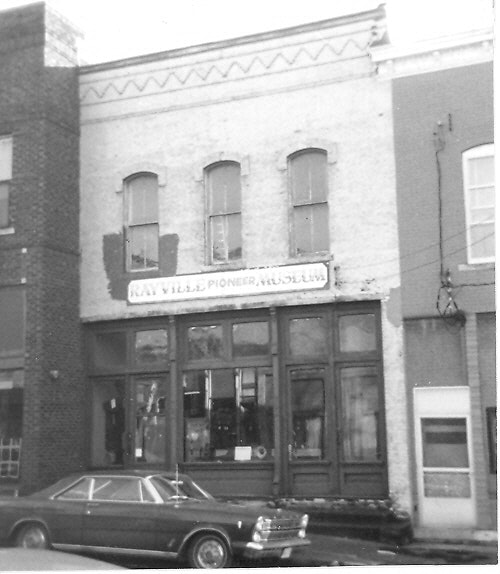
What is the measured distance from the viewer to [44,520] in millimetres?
11977

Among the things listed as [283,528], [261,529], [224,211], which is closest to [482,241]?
[224,211]

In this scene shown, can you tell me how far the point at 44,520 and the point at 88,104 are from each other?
31.2 feet

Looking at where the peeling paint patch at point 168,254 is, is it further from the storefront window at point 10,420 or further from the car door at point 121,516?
the car door at point 121,516

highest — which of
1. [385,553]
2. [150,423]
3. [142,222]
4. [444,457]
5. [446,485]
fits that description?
[142,222]

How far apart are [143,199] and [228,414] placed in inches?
192

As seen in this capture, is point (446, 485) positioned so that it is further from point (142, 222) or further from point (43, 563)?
point (43, 563)

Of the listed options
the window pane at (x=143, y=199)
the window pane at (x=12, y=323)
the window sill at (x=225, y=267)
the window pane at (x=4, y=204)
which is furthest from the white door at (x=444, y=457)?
the window pane at (x=4, y=204)

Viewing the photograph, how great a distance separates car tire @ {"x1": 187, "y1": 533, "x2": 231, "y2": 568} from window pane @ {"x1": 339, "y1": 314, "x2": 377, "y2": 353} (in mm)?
5500

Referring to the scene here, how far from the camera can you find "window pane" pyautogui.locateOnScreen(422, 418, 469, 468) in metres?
14.4

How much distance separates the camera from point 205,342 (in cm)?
1659

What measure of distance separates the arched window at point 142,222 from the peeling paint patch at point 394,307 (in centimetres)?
487

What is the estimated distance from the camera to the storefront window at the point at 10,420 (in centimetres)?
1623

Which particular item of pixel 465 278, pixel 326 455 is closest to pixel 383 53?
pixel 465 278

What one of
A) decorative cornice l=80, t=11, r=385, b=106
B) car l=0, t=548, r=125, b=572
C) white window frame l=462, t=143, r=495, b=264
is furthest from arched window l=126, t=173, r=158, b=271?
car l=0, t=548, r=125, b=572
